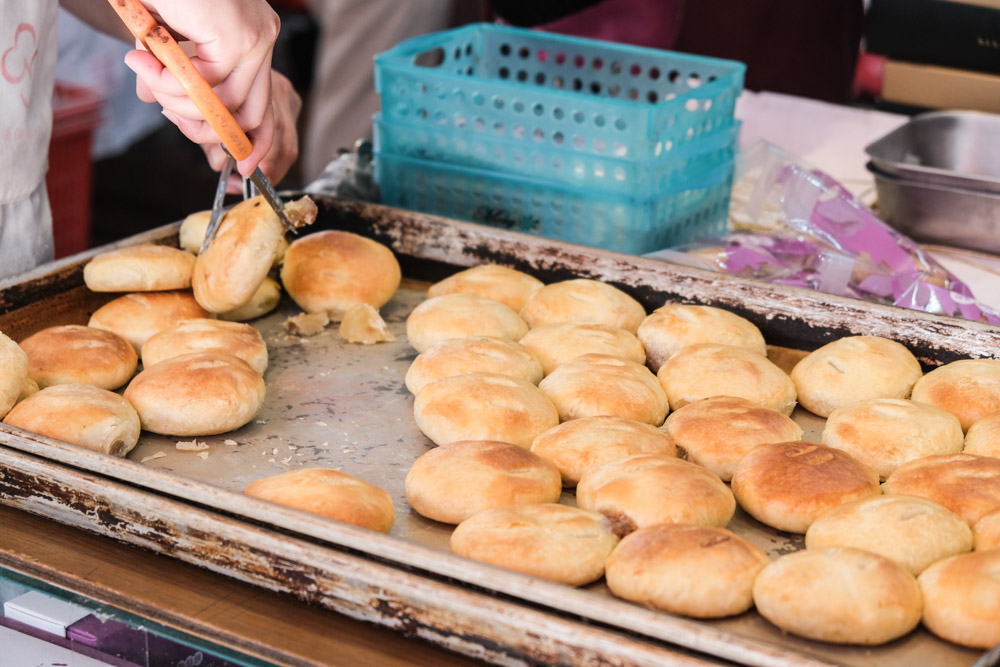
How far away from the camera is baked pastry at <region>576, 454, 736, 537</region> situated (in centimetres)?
135

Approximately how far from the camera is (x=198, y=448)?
1.66 meters

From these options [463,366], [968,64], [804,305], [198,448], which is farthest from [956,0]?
[198,448]

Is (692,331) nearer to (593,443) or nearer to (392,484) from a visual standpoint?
(593,443)

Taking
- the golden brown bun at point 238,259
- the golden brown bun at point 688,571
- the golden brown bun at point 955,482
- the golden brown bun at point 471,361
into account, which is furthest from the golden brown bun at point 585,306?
the golden brown bun at point 688,571

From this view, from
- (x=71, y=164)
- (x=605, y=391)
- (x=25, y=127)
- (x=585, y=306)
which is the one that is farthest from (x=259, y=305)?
(x=71, y=164)

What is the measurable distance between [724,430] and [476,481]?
1.45 ft

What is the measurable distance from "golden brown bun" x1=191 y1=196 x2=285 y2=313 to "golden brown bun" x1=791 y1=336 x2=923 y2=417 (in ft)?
3.50

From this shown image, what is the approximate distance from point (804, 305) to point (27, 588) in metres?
1.47

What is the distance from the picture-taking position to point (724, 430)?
1.59m

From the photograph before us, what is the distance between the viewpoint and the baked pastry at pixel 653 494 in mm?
→ 1349

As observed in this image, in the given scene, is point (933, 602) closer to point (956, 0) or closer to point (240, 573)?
point (240, 573)

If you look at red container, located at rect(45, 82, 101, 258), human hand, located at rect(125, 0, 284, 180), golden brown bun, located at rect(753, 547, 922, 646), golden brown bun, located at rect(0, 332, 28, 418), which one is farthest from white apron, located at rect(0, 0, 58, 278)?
red container, located at rect(45, 82, 101, 258)

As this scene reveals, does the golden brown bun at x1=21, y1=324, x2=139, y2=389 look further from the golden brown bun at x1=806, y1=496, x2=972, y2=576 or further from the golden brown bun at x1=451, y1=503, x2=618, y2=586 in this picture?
the golden brown bun at x1=806, y1=496, x2=972, y2=576

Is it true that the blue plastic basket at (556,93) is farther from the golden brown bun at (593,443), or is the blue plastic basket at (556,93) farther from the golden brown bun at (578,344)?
the golden brown bun at (593,443)
